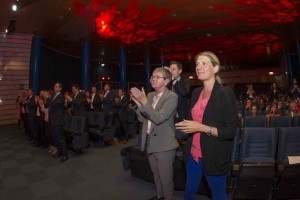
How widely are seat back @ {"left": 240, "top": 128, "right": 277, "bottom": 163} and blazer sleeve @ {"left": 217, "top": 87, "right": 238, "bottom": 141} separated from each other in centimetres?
174

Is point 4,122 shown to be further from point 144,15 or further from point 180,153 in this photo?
point 180,153

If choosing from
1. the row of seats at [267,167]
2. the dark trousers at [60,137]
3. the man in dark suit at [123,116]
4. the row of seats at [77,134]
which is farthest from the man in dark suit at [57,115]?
the row of seats at [267,167]

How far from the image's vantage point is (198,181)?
1.74 meters

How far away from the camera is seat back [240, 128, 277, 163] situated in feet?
10.1

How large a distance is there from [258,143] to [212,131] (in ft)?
6.34

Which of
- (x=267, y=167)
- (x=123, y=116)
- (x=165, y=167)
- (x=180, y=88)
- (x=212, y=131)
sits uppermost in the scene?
(x=180, y=88)

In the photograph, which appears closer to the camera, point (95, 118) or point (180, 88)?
point (180, 88)

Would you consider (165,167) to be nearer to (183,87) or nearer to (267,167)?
(183,87)

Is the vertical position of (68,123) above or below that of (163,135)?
below

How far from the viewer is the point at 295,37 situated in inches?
523

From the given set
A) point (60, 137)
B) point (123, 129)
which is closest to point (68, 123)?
point (60, 137)

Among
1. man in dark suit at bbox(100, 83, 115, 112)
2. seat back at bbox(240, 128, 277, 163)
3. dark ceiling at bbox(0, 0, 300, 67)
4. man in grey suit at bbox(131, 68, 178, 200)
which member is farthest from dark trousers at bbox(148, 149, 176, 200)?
dark ceiling at bbox(0, 0, 300, 67)

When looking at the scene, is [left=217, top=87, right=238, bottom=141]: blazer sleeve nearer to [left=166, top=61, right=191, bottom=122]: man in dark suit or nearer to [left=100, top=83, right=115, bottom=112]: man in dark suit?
[left=166, top=61, right=191, bottom=122]: man in dark suit

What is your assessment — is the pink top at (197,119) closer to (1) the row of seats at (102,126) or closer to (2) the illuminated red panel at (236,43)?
(1) the row of seats at (102,126)
